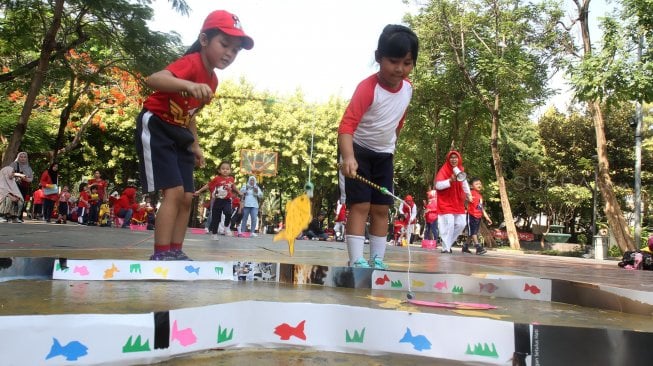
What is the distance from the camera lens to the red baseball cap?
10.9 feet

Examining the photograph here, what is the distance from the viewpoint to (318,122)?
109ft

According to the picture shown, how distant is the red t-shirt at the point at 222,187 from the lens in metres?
10.8

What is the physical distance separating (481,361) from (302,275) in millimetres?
1644

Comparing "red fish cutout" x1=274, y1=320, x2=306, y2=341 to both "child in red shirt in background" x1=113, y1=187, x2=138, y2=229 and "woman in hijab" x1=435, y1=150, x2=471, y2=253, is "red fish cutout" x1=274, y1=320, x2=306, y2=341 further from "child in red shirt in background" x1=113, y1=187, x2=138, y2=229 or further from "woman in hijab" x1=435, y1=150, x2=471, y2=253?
"child in red shirt in background" x1=113, y1=187, x2=138, y2=229

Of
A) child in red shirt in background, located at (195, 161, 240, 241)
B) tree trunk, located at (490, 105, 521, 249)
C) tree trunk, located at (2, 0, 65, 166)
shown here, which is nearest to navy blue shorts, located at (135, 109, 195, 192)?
child in red shirt in background, located at (195, 161, 240, 241)

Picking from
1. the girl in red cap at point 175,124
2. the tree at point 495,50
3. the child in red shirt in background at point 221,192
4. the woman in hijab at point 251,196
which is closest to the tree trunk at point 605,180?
the tree at point 495,50

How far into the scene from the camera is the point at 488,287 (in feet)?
10.1

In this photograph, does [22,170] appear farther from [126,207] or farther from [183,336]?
[183,336]

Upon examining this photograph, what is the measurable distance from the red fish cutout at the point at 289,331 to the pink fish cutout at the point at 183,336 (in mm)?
273

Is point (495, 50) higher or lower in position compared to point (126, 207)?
higher

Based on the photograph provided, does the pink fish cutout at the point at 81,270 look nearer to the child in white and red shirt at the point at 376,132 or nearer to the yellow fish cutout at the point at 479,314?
the child in white and red shirt at the point at 376,132

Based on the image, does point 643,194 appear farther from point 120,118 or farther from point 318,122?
point 120,118

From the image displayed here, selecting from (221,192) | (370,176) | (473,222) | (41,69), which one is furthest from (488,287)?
(41,69)

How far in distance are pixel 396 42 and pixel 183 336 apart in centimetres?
264
